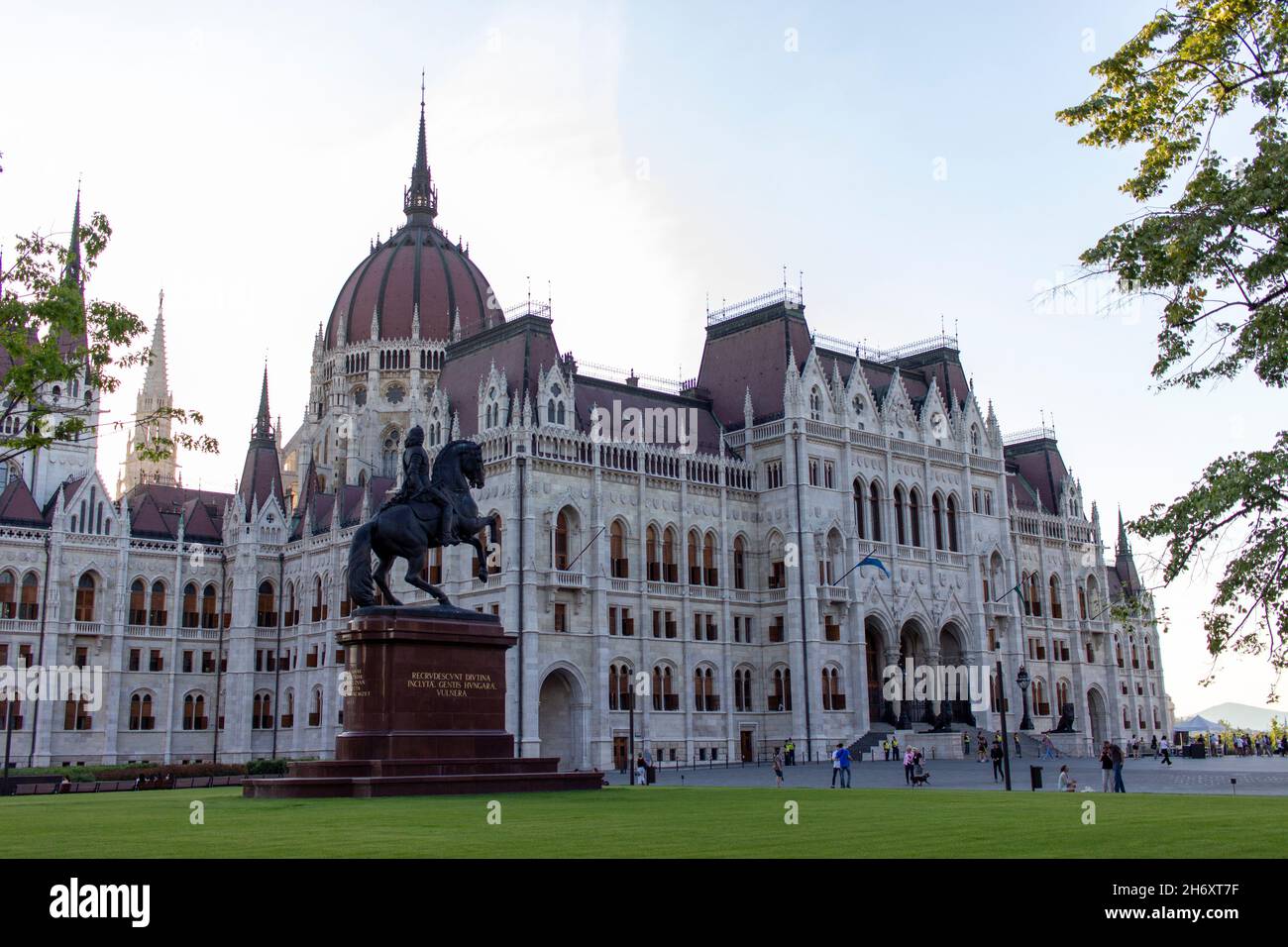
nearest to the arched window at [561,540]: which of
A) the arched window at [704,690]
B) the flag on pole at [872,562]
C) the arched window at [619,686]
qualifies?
the arched window at [619,686]

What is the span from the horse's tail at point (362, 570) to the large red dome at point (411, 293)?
62.0 meters

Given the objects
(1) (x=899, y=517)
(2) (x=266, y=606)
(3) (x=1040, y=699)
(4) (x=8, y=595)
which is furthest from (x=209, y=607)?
(3) (x=1040, y=699)

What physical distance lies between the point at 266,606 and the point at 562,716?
26920 millimetres

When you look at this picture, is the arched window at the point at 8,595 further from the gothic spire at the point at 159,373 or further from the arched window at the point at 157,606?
the gothic spire at the point at 159,373

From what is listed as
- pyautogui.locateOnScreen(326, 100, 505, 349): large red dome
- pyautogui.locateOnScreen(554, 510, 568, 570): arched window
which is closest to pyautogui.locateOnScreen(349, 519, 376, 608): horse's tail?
pyautogui.locateOnScreen(554, 510, 568, 570): arched window

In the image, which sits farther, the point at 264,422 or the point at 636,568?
the point at 264,422

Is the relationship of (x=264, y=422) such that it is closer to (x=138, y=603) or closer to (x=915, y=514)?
(x=138, y=603)

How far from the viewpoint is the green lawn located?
15.2 meters

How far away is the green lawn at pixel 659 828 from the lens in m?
15.2

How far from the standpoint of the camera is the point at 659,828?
18.9m

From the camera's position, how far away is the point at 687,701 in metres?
67.8
